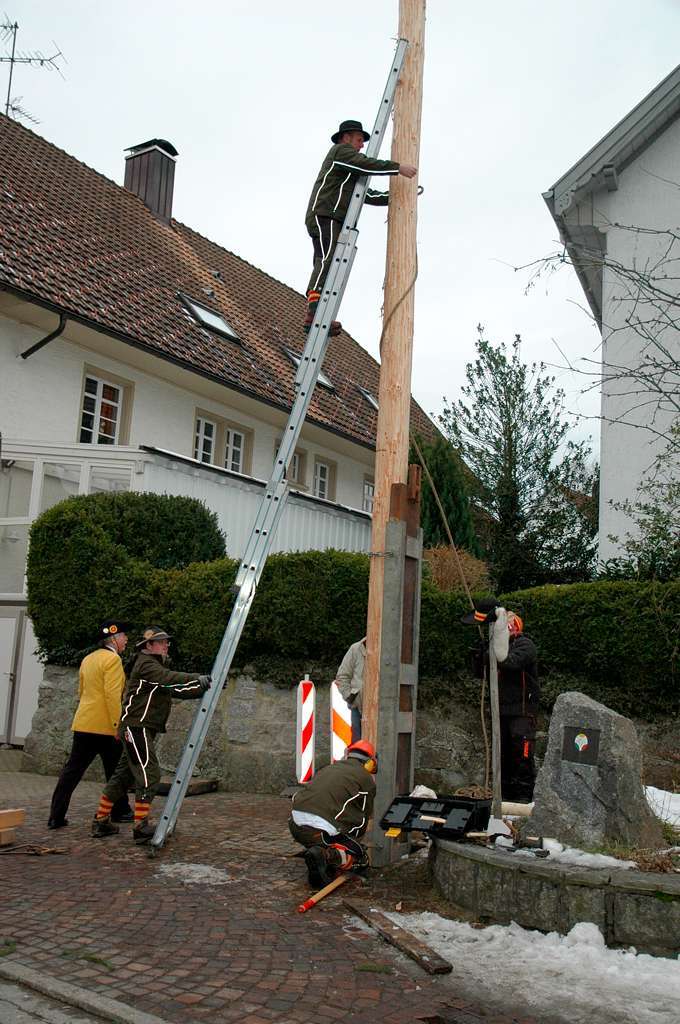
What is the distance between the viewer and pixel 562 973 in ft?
16.8

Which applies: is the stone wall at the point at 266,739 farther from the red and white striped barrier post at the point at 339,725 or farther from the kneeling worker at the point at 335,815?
the kneeling worker at the point at 335,815

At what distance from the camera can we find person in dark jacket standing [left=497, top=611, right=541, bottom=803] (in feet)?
27.5

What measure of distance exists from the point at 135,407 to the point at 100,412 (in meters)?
0.72

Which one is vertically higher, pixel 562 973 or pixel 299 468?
pixel 299 468

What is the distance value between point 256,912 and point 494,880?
146 cm

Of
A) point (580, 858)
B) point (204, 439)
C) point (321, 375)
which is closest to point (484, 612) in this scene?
point (580, 858)

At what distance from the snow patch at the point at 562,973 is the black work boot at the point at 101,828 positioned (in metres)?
3.29

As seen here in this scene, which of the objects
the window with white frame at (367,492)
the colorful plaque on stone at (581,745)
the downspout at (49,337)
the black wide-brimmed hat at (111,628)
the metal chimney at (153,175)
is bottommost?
the colorful plaque on stone at (581,745)

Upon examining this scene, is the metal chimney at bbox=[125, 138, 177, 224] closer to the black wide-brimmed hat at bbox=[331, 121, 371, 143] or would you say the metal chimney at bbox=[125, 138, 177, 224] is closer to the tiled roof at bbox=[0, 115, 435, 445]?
the tiled roof at bbox=[0, 115, 435, 445]

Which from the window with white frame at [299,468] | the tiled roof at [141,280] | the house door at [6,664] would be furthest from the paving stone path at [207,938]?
the window with white frame at [299,468]

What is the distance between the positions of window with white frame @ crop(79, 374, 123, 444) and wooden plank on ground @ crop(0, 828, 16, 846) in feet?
31.5

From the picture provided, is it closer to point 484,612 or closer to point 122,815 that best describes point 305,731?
point 122,815

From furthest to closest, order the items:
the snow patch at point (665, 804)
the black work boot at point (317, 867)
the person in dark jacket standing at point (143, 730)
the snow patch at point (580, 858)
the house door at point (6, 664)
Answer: the house door at point (6, 664) < the person in dark jacket standing at point (143, 730) < the snow patch at point (665, 804) < the black work boot at point (317, 867) < the snow patch at point (580, 858)

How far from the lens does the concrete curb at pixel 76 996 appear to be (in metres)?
4.32
